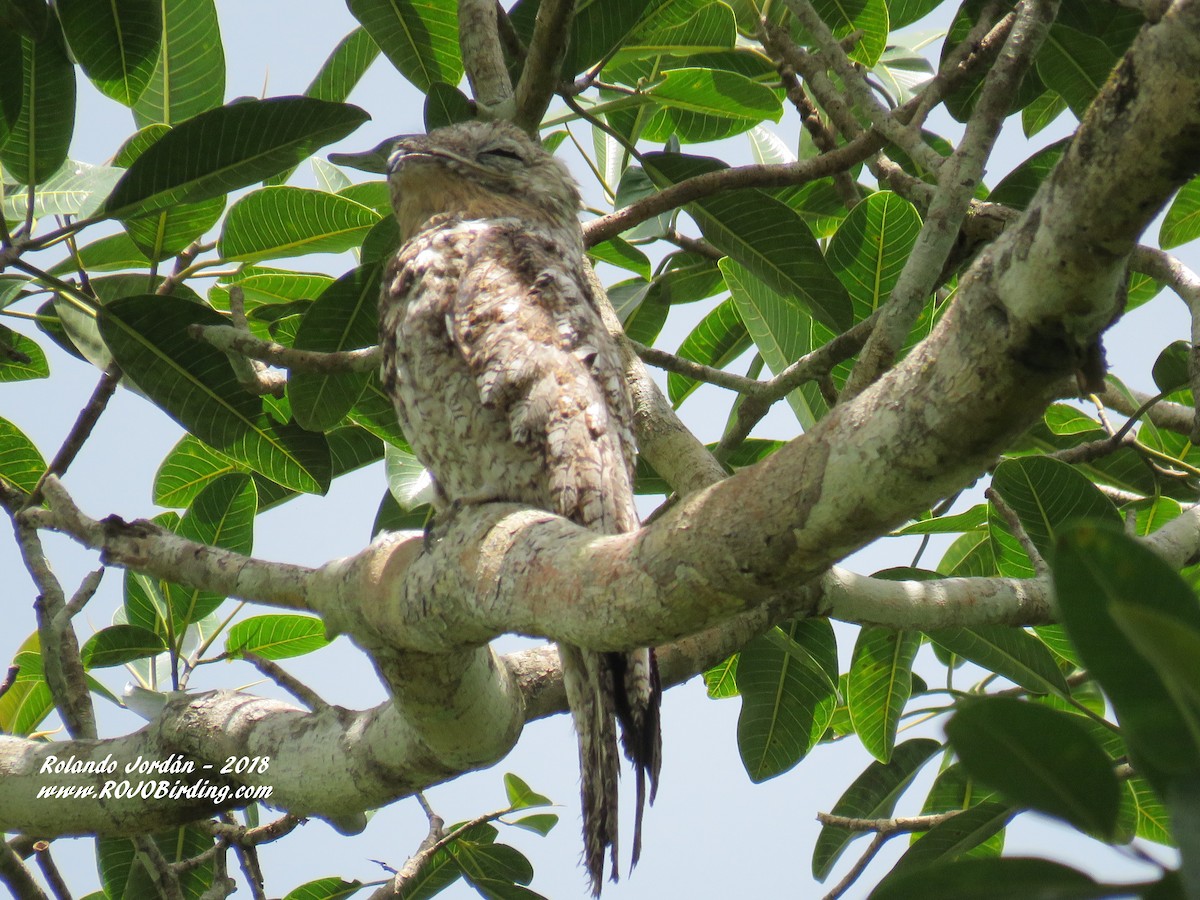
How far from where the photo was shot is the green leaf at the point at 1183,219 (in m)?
3.54

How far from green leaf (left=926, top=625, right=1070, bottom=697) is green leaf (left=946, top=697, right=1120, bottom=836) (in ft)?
7.28

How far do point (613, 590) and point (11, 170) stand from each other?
9.50ft

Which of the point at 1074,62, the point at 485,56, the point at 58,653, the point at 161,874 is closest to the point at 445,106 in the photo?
the point at 485,56

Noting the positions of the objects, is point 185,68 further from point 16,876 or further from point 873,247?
point 16,876

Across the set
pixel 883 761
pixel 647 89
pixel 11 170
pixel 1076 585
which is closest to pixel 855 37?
pixel 647 89

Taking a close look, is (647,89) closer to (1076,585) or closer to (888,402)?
(888,402)

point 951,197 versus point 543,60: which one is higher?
point 543,60

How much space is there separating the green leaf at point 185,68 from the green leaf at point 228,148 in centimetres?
65

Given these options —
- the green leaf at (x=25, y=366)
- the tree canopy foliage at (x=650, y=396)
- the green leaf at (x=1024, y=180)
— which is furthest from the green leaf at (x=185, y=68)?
the green leaf at (x=1024, y=180)

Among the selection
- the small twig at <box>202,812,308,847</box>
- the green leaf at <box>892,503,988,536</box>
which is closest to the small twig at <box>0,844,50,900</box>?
the small twig at <box>202,812,308,847</box>

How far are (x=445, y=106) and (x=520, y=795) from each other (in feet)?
8.30

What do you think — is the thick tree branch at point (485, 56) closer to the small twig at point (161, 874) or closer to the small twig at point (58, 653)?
the small twig at point (58, 653)

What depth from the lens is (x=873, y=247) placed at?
126 inches

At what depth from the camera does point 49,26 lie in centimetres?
316
